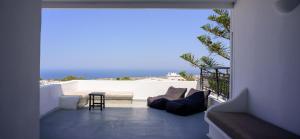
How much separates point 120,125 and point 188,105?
81.6 inches

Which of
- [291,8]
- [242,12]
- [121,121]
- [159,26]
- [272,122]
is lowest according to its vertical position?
[121,121]

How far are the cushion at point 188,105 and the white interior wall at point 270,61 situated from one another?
2.00 meters

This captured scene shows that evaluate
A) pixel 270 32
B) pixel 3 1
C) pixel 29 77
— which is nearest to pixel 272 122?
pixel 270 32

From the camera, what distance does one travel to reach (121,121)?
578 centimetres

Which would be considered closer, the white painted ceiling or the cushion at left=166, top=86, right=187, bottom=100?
the white painted ceiling

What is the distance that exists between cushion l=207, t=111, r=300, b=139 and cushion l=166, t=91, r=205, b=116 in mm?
2467

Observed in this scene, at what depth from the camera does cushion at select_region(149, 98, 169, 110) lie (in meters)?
7.48

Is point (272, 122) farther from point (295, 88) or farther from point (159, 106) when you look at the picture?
point (159, 106)

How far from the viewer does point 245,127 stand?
125 inches

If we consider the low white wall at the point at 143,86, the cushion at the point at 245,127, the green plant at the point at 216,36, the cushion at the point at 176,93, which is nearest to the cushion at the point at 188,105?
the cushion at the point at 176,93

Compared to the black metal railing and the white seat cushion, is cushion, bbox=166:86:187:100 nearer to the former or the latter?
the black metal railing

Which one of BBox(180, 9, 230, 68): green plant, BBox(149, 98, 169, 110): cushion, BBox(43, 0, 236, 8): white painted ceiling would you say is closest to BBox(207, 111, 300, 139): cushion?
BBox(43, 0, 236, 8): white painted ceiling

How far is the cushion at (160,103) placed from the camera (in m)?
7.48

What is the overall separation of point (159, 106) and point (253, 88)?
3.73 metres
